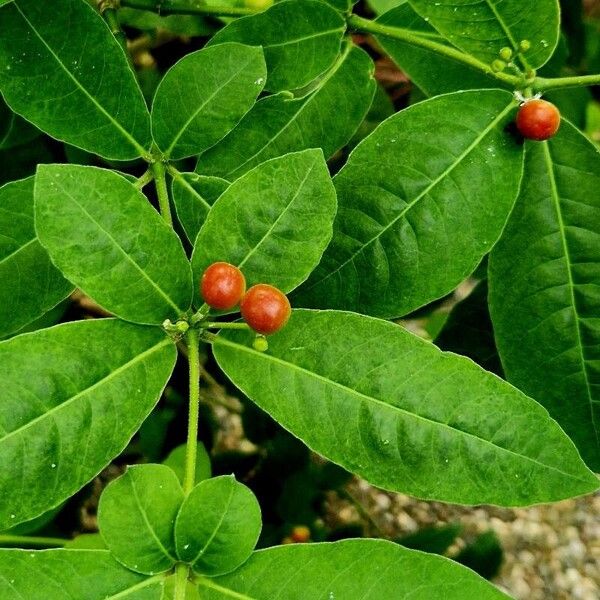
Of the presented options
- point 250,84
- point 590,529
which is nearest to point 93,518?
point 250,84

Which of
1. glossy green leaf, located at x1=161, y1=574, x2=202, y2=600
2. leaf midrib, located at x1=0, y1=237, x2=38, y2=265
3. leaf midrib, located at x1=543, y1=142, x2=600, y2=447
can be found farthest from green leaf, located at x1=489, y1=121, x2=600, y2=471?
leaf midrib, located at x1=0, y1=237, x2=38, y2=265

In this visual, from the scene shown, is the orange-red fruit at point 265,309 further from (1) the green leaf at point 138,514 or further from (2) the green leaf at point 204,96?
(2) the green leaf at point 204,96

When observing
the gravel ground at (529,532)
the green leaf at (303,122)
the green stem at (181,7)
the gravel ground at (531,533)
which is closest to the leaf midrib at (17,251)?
the green leaf at (303,122)

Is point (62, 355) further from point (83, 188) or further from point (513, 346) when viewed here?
point (513, 346)

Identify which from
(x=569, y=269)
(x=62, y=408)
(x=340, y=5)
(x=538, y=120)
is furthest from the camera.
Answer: (x=340, y=5)

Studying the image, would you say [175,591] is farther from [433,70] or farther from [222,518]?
[433,70]

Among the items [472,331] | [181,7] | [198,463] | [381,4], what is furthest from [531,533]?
[181,7]
